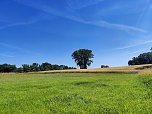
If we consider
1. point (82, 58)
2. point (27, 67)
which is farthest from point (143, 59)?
point (27, 67)

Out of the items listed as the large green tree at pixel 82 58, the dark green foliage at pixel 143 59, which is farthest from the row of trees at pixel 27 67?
the dark green foliage at pixel 143 59

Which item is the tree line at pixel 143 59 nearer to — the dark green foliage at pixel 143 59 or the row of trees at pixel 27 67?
the dark green foliage at pixel 143 59

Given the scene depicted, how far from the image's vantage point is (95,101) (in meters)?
18.9

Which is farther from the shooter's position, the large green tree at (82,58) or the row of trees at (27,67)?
the large green tree at (82,58)

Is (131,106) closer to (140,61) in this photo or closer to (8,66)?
(8,66)

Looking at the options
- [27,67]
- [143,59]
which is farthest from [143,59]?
[27,67]

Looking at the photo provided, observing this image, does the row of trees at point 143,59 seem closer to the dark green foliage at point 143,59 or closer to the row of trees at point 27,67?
the dark green foliage at point 143,59

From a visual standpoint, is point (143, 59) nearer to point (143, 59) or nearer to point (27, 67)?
point (143, 59)

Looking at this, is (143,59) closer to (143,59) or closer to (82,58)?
(143,59)

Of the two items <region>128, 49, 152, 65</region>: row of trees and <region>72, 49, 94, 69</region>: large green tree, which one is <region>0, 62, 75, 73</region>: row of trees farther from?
<region>128, 49, 152, 65</region>: row of trees

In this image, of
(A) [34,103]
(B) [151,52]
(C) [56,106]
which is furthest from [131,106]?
(B) [151,52]

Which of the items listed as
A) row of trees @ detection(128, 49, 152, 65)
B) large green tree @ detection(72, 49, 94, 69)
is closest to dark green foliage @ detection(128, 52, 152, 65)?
row of trees @ detection(128, 49, 152, 65)

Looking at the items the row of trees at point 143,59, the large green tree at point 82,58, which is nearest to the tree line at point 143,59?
the row of trees at point 143,59

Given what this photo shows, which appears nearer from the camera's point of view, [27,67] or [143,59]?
[27,67]
